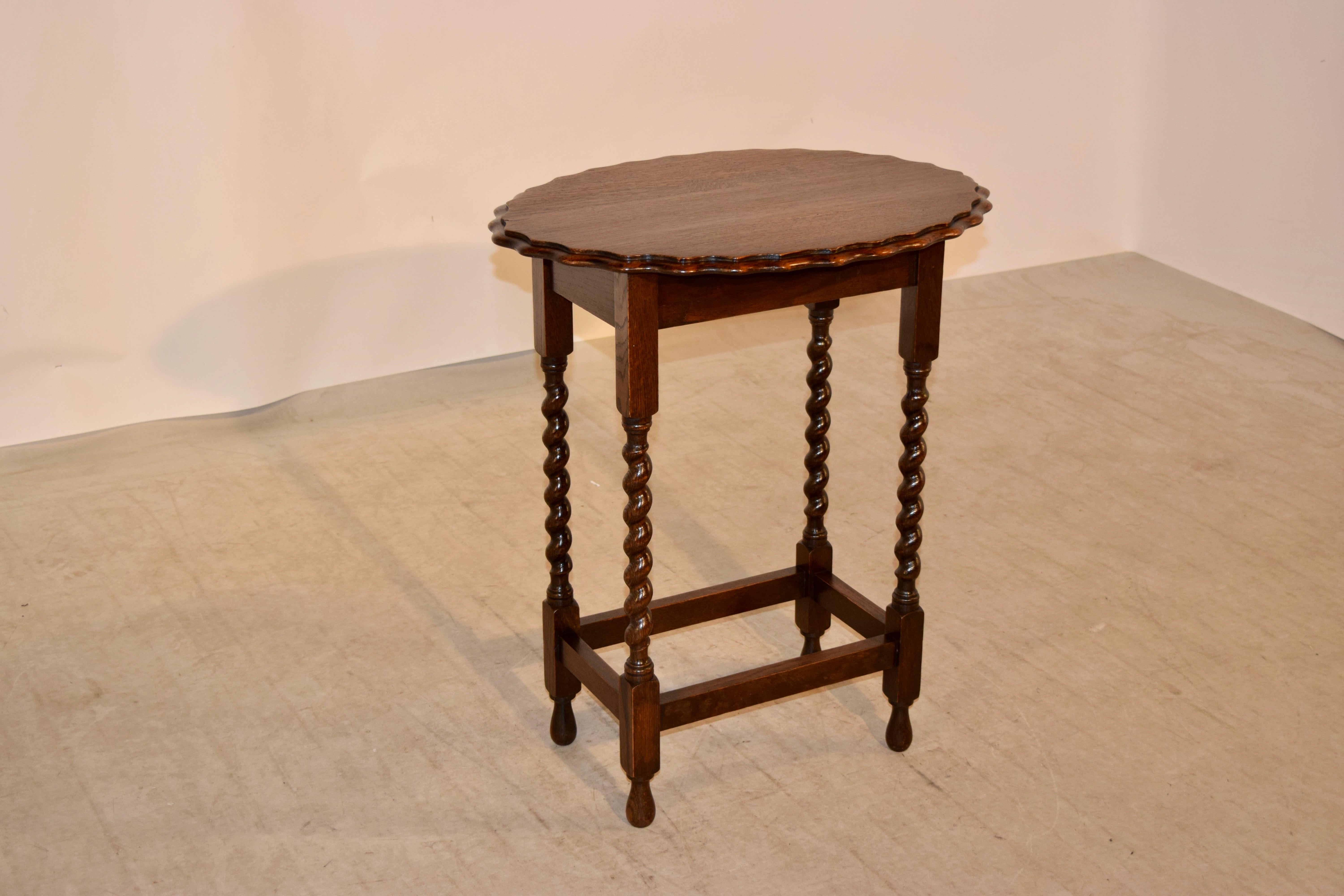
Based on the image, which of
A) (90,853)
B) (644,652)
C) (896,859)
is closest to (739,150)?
(644,652)

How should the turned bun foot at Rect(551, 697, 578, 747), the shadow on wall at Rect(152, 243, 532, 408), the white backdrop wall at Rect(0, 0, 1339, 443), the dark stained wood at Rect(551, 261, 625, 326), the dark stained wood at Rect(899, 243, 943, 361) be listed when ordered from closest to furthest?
1. the dark stained wood at Rect(551, 261, 625, 326)
2. the dark stained wood at Rect(899, 243, 943, 361)
3. the turned bun foot at Rect(551, 697, 578, 747)
4. the white backdrop wall at Rect(0, 0, 1339, 443)
5. the shadow on wall at Rect(152, 243, 532, 408)

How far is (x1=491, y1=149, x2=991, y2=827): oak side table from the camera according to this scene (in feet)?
7.52

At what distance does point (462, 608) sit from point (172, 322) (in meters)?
1.65

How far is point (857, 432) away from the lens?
14.0 ft

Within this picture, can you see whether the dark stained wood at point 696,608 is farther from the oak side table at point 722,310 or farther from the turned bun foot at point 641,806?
the turned bun foot at point 641,806

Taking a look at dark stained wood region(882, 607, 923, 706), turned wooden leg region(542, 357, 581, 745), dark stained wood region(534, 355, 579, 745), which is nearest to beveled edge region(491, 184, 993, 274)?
dark stained wood region(534, 355, 579, 745)

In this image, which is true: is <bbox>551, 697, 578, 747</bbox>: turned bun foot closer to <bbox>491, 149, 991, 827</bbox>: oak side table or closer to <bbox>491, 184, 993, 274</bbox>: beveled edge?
<bbox>491, 149, 991, 827</bbox>: oak side table

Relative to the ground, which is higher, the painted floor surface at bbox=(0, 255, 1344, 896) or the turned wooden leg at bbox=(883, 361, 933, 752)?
the turned wooden leg at bbox=(883, 361, 933, 752)

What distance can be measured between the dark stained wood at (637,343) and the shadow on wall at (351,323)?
249 centimetres

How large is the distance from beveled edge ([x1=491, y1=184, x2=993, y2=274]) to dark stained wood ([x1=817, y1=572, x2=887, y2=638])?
0.78 metres

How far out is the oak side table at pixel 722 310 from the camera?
229 cm

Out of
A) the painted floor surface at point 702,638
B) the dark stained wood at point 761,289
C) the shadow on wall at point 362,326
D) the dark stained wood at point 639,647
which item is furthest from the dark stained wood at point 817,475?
the shadow on wall at point 362,326

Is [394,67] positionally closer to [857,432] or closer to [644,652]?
[857,432]

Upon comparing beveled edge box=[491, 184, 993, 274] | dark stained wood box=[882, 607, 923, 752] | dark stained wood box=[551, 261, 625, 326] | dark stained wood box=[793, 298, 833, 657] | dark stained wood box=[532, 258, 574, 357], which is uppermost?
beveled edge box=[491, 184, 993, 274]
